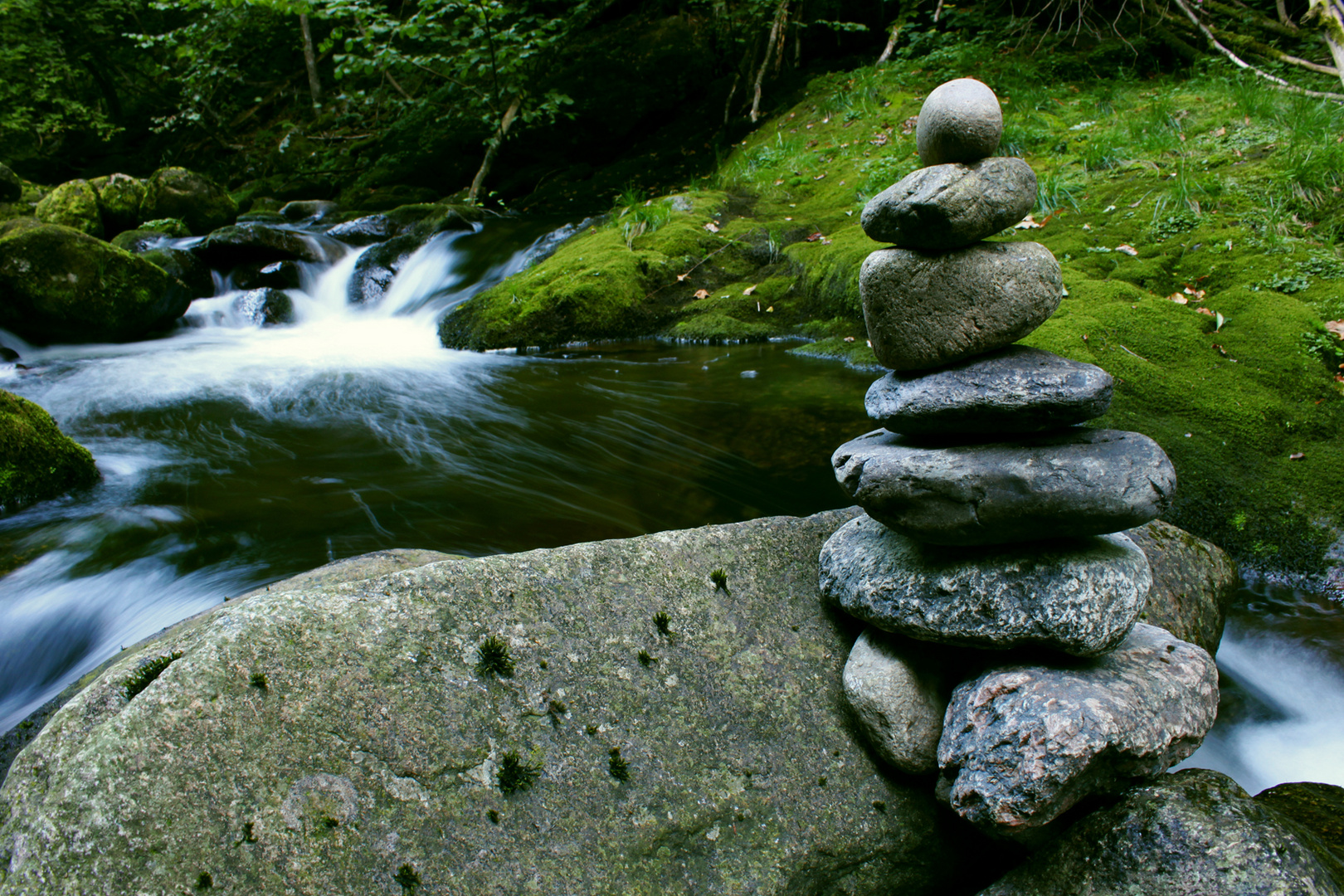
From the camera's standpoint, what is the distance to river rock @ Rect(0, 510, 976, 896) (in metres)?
1.84

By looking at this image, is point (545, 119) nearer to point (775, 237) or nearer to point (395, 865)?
point (775, 237)

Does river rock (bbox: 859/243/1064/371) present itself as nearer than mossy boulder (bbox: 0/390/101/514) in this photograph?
Yes

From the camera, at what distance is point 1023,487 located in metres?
2.52

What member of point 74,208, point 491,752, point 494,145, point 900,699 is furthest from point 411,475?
point 74,208

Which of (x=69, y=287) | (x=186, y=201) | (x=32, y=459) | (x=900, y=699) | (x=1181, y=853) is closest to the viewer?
(x=1181, y=853)

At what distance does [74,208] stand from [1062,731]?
17206 mm

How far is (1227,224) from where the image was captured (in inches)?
251

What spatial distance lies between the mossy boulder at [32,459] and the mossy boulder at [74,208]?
33.2 feet

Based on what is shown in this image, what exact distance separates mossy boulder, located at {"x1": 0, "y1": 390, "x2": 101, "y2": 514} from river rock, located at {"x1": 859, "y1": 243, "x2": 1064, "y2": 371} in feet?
18.5

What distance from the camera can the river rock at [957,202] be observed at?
266cm

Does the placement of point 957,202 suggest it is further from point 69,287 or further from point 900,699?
point 69,287

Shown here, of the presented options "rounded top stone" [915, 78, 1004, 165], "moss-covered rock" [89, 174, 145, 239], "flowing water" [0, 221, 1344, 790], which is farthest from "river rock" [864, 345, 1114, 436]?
"moss-covered rock" [89, 174, 145, 239]

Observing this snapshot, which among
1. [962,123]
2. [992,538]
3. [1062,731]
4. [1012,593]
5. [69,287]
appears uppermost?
[69,287]

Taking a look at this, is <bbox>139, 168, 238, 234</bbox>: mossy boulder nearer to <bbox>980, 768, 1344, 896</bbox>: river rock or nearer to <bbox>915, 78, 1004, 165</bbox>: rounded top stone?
<bbox>915, 78, 1004, 165</bbox>: rounded top stone
